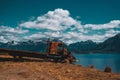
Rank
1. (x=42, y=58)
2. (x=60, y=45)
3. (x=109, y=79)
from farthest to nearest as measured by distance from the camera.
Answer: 1. (x=60, y=45)
2. (x=42, y=58)
3. (x=109, y=79)

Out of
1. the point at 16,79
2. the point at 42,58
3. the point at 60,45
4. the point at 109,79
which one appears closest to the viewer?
the point at 16,79

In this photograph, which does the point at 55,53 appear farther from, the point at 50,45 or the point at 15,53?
the point at 15,53

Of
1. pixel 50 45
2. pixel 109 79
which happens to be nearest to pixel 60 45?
pixel 50 45

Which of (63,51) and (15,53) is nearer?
(15,53)

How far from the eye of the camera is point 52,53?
39312mm

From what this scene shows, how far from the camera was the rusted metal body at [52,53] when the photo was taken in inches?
1419

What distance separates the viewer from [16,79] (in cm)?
1766

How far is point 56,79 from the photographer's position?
1802cm

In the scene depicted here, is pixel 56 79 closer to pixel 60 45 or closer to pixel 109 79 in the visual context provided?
pixel 109 79

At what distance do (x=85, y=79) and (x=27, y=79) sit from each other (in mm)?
Answer: 4872

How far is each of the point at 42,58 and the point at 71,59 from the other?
511 cm

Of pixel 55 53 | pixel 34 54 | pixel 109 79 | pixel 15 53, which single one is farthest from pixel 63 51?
pixel 109 79

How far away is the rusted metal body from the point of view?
36.0 m

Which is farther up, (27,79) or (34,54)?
(34,54)
